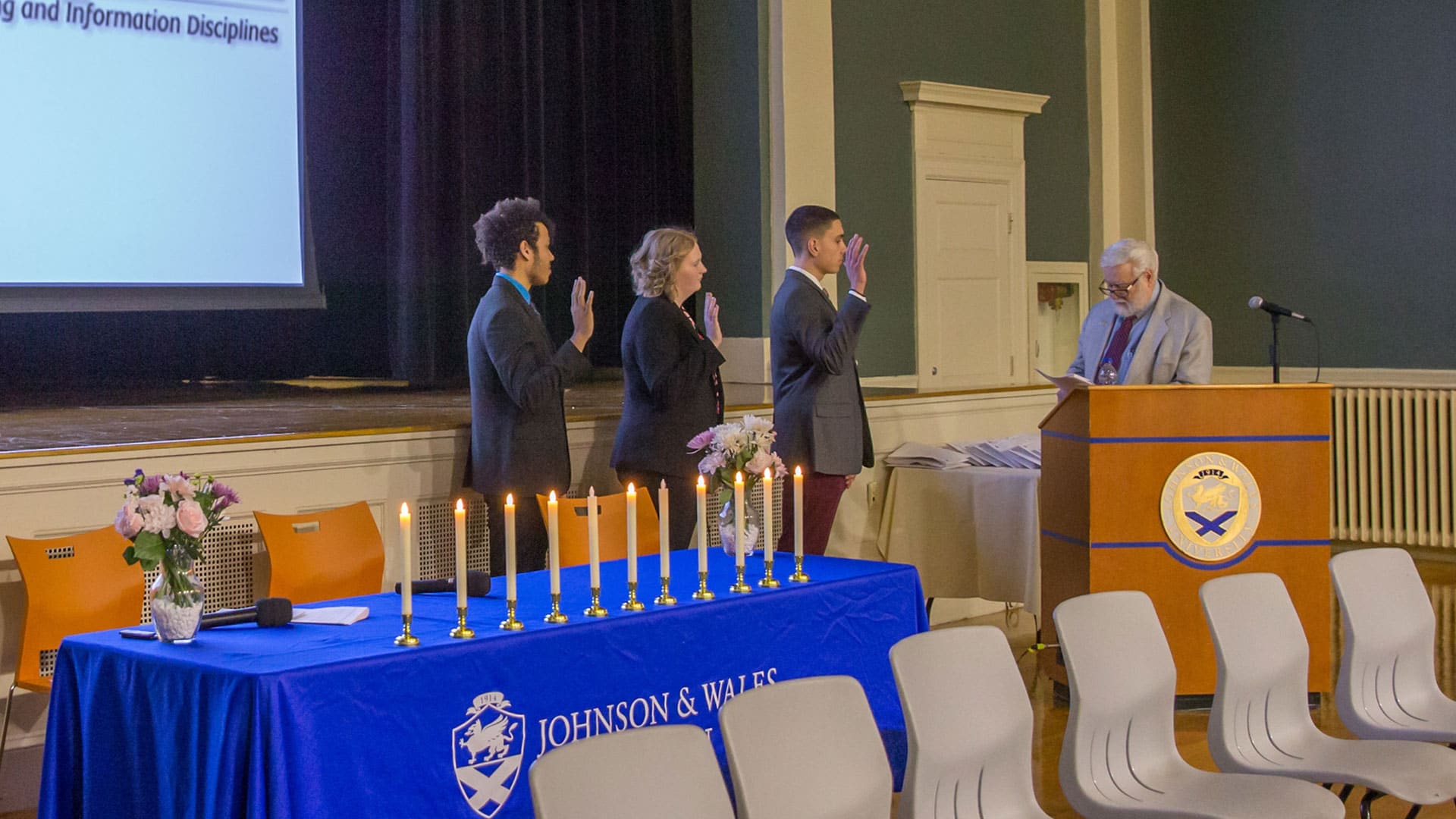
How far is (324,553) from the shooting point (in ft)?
14.0

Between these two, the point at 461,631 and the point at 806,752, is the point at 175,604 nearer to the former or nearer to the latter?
the point at 461,631

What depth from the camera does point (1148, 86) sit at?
9609mm

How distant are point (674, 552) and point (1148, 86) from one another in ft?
22.3

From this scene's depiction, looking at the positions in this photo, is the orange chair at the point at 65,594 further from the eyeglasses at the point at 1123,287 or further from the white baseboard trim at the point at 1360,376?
the white baseboard trim at the point at 1360,376

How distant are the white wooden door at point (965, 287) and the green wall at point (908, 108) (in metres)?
0.13

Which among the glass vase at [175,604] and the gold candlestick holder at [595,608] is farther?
the gold candlestick holder at [595,608]

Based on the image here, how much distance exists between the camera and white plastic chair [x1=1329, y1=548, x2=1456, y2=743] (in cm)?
331

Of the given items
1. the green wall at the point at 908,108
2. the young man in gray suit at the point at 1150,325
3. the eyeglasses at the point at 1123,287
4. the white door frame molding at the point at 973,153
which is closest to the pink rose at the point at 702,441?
the young man in gray suit at the point at 1150,325

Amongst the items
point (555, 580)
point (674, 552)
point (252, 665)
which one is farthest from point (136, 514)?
point (674, 552)

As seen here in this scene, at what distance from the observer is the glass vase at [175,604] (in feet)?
8.89

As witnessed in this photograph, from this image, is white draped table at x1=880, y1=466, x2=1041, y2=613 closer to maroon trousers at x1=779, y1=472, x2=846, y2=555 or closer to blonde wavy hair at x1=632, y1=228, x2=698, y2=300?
maroon trousers at x1=779, y1=472, x2=846, y2=555

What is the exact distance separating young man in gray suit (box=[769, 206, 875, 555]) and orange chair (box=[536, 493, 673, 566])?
548mm

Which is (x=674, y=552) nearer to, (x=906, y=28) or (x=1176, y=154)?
(x=906, y=28)

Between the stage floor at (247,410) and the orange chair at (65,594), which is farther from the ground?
the stage floor at (247,410)
